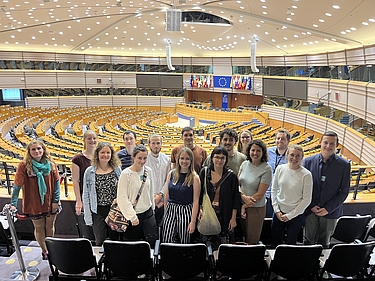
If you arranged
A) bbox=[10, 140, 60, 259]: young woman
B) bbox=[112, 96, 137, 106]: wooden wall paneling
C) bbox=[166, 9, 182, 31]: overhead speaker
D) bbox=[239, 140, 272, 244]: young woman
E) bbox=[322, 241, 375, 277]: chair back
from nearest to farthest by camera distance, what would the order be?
bbox=[322, 241, 375, 277]: chair back
bbox=[239, 140, 272, 244]: young woman
bbox=[10, 140, 60, 259]: young woman
bbox=[166, 9, 182, 31]: overhead speaker
bbox=[112, 96, 137, 106]: wooden wall paneling

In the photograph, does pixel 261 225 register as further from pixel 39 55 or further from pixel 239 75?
pixel 39 55

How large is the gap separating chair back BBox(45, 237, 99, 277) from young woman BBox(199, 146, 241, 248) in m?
1.40

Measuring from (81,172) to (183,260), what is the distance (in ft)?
5.94

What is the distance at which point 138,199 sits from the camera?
12.8 feet

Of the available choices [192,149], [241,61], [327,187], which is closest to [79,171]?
[192,149]

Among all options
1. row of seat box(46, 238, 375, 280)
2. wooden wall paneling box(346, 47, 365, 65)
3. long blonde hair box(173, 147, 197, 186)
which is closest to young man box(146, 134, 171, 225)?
long blonde hair box(173, 147, 197, 186)

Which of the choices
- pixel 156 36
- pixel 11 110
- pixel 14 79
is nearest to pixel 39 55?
pixel 14 79

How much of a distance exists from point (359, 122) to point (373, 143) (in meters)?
2.78

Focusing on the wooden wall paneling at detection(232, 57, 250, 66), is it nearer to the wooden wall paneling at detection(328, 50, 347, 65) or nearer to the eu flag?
the eu flag

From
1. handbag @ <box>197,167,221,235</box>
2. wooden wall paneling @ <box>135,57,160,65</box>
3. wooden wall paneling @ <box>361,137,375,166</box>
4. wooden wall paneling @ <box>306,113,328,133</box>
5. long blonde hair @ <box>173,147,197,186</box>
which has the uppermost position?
wooden wall paneling @ <box>135,57,160,65</box>

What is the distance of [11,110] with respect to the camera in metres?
25.5

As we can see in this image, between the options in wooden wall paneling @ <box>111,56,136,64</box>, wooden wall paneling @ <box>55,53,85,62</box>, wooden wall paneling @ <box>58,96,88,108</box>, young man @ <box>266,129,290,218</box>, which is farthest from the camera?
wooden wall paneling @ <box>111,56,136,64</box>

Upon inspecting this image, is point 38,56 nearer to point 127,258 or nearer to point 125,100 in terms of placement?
point 125,100

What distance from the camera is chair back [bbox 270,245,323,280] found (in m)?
3.45
